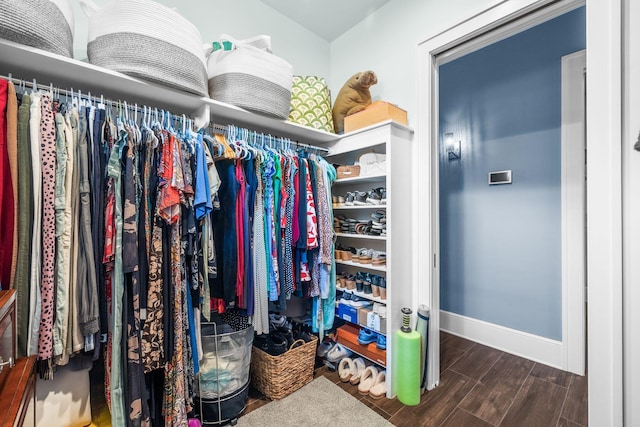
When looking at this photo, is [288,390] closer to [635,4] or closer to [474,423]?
[474,423]

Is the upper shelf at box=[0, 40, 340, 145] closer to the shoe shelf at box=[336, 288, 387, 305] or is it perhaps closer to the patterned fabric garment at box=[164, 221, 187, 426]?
the patterned fabric garment at box=[164, 221, 187, 426]

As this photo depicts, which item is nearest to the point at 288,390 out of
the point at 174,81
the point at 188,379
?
the point at 188,379

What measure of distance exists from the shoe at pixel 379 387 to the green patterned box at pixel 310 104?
68.3 inches

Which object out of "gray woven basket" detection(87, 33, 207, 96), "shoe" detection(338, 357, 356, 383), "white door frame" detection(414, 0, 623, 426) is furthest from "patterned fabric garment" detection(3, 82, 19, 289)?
"white door frame" detection(414, 0, 623, 426)

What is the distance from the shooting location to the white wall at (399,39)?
1723 mm

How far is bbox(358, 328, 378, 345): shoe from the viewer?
193 centimetres

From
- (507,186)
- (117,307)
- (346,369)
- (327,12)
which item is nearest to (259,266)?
(117,307)

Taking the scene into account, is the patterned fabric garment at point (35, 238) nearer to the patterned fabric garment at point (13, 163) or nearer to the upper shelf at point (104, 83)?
the patterned fabric garment at point (13, 163)

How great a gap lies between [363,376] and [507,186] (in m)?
1.91

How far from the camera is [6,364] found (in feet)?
2.14

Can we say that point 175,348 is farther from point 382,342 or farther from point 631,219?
point 631,219

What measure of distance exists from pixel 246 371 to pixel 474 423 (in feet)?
4.23

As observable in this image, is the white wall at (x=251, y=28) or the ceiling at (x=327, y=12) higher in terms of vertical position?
the ceiling at (x=327, y=12)

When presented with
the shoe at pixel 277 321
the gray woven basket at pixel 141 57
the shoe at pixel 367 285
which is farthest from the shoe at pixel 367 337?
the gray woven basket at pixel 141 57
